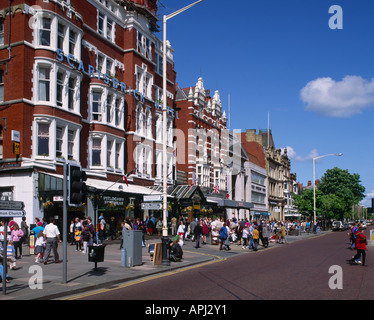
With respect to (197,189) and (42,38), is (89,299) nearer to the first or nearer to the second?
(42,38)

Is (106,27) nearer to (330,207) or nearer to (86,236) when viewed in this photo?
(86,236)

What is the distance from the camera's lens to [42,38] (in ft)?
88.6

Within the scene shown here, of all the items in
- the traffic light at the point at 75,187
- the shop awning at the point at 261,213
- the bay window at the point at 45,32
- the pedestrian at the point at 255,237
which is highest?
the bay window at the point at 45,32

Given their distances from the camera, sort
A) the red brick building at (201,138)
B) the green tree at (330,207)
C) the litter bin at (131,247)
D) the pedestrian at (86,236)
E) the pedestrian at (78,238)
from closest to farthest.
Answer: the litter bin at (131,247), the pedestrian at (86,236), the pedestrian at (78,238), the red brick building at (201,138), the green tree at (330,207)

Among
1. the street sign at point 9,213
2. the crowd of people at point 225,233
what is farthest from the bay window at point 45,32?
the street sign at point 9,213

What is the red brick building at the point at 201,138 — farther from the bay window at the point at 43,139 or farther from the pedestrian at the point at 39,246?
the pedestrian at the point at 39,246

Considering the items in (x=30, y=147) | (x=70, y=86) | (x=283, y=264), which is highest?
(x=70, y=86)

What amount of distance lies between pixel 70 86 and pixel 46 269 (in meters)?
17.1

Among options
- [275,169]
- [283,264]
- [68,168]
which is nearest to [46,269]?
[68,168]

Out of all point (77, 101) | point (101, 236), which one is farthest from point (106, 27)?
point (101, 236)

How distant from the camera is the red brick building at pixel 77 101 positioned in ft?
83.9

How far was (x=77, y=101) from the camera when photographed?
96.2ft

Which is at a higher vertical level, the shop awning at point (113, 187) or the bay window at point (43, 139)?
the bay window at point (43, 139)
